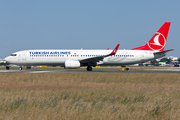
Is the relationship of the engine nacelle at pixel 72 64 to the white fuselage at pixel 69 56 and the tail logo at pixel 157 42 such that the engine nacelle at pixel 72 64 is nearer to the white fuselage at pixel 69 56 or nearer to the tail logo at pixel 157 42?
the white fuselage at pixel 69 56

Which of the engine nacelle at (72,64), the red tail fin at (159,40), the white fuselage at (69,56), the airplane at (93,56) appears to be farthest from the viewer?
the red tail fin at (159,40)

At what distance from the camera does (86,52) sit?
46.6 m

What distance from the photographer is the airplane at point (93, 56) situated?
45281 mm

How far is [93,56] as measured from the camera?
152ft

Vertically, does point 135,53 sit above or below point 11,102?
above

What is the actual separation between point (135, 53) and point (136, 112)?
38286 millimetres

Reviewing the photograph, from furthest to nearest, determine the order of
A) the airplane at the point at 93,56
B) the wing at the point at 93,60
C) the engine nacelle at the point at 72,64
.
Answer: the airplane at the point at 93,56 → the wing at the point at 93,60 → the engine nacelle at the point at 72,64

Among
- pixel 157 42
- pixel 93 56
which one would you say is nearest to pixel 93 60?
pixel 93 56

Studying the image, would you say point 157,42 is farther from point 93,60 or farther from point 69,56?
point 69,56

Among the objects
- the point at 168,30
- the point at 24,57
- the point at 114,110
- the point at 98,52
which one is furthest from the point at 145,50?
the point at 114,110

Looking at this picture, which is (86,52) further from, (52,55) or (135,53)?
(135,53)

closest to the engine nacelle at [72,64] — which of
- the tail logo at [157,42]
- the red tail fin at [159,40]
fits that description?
the red tail fin at [159,40]

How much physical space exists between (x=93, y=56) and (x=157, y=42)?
41.5 ft

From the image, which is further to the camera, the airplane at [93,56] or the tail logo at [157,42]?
the tail logo at [157,42]
